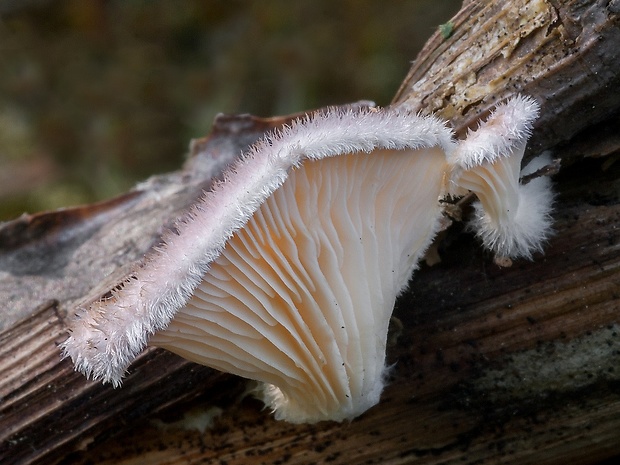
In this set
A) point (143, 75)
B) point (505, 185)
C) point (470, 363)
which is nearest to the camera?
point (505, 185)

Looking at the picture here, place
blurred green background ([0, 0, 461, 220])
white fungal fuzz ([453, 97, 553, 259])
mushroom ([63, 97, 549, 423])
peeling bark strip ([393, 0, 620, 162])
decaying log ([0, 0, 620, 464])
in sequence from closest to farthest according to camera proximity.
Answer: mushroom ([63, 97, 549, 423])
white fungal fuzz ([453, 97, 553, 259])
peeling bark strip ([393, 0, 620, 162])
decaying log ([0, 0, 620, 464])
blurred green background ([0, 0, 461, 220])

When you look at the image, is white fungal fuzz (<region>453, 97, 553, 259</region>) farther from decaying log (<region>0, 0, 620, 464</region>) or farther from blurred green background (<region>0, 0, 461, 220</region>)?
blurred green background (<region>0, 0, 461, 220</region>)

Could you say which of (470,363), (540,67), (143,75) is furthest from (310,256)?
(143,75)

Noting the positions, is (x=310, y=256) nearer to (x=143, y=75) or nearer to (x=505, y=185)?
(x=505, y=185)

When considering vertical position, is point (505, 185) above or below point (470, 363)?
above

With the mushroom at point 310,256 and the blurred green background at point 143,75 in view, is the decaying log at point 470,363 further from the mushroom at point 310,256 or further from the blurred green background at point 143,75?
the blurred green background at point 143,75

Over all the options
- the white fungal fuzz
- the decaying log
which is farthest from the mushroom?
the decaying log
